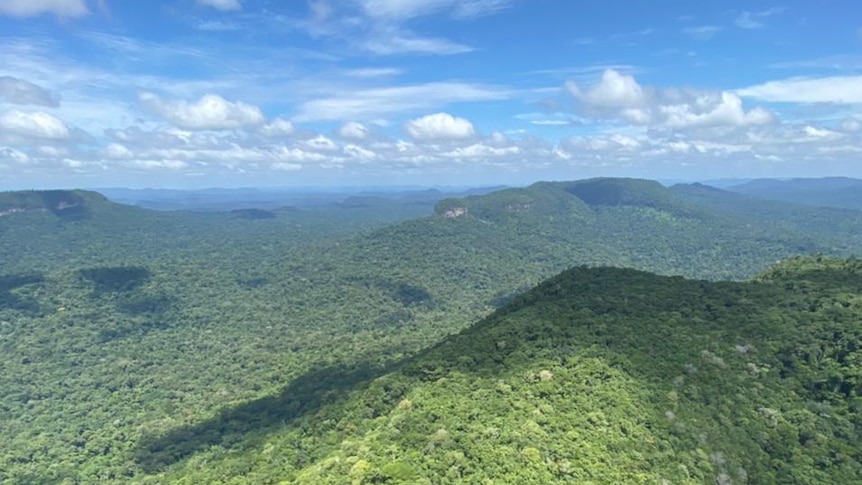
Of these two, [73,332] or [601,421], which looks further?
[73,332]

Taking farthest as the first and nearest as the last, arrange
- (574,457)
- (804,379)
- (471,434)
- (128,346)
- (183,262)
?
(183,262)
(128,346)
(804,379)
(471,434)
(574,457)

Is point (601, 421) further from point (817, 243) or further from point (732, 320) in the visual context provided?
point (817, 243)

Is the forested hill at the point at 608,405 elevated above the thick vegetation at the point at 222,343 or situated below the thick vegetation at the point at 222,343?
above

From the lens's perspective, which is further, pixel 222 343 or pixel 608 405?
pixel 222 343

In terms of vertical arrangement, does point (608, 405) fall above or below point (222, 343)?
above

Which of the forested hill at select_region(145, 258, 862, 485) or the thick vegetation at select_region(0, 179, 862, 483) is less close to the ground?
the forested hill at select_region(145, 258, 862, 485)

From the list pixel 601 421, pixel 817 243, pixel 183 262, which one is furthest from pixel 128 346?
pixel 817 243

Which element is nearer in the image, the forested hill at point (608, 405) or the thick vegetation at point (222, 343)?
the forested hill at point (608, 405)

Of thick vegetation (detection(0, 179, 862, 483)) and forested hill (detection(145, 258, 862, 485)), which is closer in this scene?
forested hill (detection(145, 258, 862, 485))
